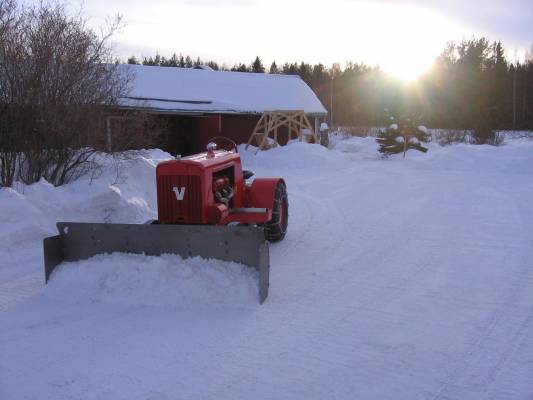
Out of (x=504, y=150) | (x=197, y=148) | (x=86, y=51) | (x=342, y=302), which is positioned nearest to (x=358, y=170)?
(x=504, y=150)

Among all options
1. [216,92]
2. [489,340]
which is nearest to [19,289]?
[489,340]

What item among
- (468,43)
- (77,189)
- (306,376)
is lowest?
(306,376)

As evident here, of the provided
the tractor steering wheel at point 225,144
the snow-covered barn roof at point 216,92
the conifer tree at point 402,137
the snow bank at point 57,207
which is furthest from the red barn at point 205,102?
the tractor steering wheel at point 225,144

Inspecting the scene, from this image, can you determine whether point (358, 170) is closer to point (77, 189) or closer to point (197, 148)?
point (197, 148)

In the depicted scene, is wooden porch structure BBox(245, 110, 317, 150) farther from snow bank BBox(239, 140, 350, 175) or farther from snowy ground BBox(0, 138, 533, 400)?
snowy ground BBox(0, 138, 533, 400)

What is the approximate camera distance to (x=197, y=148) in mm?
23859

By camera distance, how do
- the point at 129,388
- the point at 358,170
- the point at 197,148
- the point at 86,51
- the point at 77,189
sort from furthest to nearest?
the point at 197,148 < the point at 358,170 < the point at 86,51 < the point at 77,189 < the point at 129,388

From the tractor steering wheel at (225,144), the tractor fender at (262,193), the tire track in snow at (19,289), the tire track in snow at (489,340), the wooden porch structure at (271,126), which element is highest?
the wooden porch structure at (271,126)

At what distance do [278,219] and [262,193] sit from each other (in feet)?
1.45

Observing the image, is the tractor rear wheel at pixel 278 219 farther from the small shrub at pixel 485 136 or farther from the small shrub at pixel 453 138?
the small shrub at pixel 453 138

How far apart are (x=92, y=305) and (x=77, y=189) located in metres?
4.46

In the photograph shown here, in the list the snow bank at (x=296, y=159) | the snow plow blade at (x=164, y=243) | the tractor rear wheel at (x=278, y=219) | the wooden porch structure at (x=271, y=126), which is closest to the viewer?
the snow plow blade at (x=164, y=243)

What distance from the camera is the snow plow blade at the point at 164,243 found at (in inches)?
212

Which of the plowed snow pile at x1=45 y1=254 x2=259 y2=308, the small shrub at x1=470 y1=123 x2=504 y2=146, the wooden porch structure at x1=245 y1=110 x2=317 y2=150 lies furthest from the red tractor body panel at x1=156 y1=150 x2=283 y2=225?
the small shrub at x1=470 y1=123 x2=504 y2=146
